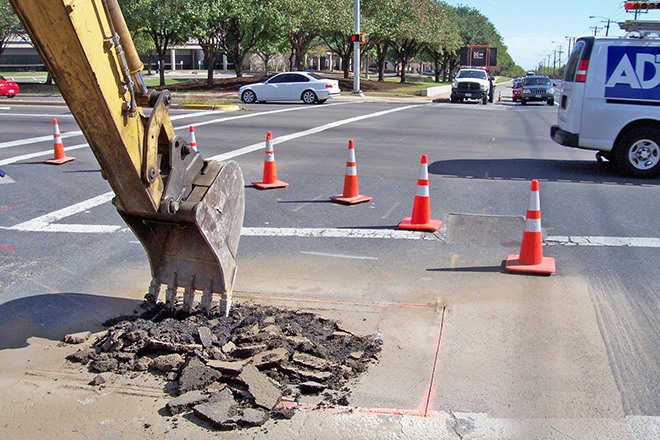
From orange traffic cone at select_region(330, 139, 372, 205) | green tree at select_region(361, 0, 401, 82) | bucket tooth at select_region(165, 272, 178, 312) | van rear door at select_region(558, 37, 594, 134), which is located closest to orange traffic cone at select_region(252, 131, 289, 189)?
orange traffic cone at select_region(330, 139, 372, 205)

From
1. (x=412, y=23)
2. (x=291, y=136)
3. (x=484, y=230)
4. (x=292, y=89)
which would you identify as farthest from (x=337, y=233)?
(x=412, y=23)

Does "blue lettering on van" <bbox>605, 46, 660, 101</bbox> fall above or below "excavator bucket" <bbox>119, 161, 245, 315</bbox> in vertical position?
above

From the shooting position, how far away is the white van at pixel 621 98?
11508 mm

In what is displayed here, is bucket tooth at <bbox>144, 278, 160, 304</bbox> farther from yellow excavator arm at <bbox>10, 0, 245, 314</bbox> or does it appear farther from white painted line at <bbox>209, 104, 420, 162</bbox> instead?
white painted line at <bbox>209, 104, 420, 162</bbox>

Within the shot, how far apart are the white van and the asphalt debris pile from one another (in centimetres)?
793

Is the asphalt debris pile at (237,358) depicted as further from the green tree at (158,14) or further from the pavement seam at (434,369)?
the green tree at (158,14)

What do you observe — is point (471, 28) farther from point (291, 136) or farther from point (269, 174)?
point (269, 174)

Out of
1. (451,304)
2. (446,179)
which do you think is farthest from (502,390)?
(446,179)

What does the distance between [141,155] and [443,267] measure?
3.66 meters

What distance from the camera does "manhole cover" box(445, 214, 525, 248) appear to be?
27.2ft

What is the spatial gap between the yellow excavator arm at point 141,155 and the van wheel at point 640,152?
8347mm

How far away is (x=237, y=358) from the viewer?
4.97 meters

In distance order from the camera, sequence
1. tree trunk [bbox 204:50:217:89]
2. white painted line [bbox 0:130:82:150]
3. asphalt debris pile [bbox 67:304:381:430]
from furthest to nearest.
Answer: tree trunk [bbox 204:50:217:89]
white painted line [bbox 0:130:82:150]
asphalt debris pile [bbox 67:304:381:430]

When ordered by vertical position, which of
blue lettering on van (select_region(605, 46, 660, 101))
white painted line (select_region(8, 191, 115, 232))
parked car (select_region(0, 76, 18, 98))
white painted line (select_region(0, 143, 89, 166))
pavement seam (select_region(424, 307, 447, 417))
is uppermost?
blue lettering on van (select_region(605, 46, 660, 101))
